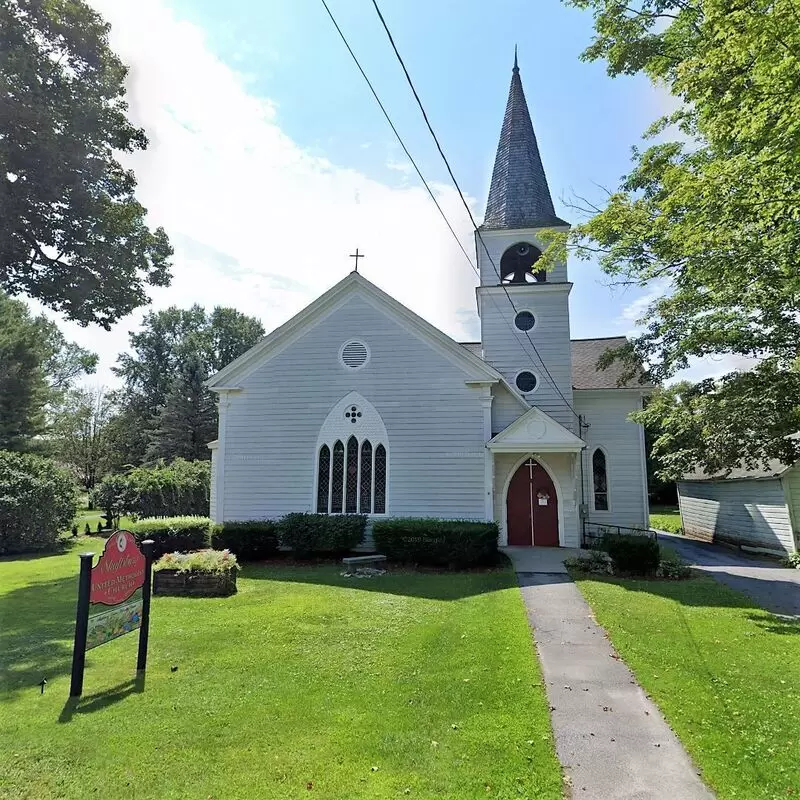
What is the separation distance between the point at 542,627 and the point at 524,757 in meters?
4.25

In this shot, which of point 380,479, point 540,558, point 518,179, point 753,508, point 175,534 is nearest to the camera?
point 540,558

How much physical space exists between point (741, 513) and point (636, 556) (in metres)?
9.80

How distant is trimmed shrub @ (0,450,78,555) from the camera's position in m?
18.9

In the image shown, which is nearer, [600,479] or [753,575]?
[753,575]

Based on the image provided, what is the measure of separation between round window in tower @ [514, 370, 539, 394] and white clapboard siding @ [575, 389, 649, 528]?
264 centimetres

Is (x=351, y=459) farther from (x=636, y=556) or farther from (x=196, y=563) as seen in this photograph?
(x=636, y=556)

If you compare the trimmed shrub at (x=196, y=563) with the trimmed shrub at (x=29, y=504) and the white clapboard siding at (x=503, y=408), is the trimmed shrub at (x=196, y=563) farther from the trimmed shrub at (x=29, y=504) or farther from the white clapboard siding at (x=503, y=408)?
the trimmed shrub at (x=29, y=504)

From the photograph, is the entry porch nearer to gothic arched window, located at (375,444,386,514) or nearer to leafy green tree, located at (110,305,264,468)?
gothic arched window, located at (375,444,386,514)

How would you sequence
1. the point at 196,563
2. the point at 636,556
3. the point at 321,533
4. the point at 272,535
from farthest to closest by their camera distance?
1. the point at 272,535
2. the point at 321,533
3. the point at 636,556
4. the point at 196,563

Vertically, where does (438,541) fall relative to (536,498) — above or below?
below

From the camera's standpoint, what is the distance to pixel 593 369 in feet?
72.1

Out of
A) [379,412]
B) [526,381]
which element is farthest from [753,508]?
[379,412]

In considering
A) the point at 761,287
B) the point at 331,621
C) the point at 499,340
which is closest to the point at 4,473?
the point at 331,621

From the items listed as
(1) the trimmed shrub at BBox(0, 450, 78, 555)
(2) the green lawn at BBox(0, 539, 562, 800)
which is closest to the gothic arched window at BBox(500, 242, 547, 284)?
(2) the green lawn at BBox(0, 539, 562, 800)
